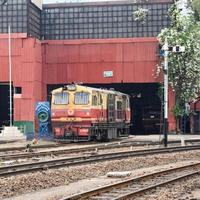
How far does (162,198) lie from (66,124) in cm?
2308

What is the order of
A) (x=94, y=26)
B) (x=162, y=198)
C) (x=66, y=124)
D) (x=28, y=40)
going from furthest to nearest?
(x=94, y=26) → (x=28, y=40) → (x=66, y=124) → (x=162, y=198)

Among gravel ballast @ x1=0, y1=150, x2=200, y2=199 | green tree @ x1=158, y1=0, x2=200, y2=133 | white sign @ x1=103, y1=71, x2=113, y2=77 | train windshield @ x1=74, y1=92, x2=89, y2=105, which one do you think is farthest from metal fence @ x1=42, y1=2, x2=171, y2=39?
gravel ballast @ x1=0, y1=150, x2=200, y2=199

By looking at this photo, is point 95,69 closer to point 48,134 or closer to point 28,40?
point 28,40

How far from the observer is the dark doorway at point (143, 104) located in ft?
199

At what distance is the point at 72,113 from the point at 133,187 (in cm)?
2104

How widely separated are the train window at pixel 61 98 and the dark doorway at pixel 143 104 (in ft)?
69.1

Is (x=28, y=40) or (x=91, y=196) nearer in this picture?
(x=91, y=196)

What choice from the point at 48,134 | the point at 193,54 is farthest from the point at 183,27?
the point at 48,134

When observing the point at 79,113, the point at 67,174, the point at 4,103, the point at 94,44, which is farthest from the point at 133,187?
the point at 4,103

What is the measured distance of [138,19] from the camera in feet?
183

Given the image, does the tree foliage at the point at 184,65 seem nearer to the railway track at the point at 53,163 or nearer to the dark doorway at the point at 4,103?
the dark doorway at the point at 4,103

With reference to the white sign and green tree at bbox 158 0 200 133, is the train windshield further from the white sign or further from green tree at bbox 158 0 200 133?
the white sign

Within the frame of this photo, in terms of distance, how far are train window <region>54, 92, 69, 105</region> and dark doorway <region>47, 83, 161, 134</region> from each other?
21.1m

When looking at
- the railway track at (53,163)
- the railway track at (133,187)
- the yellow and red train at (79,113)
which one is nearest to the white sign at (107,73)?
the yellow and red train at (79,113)
